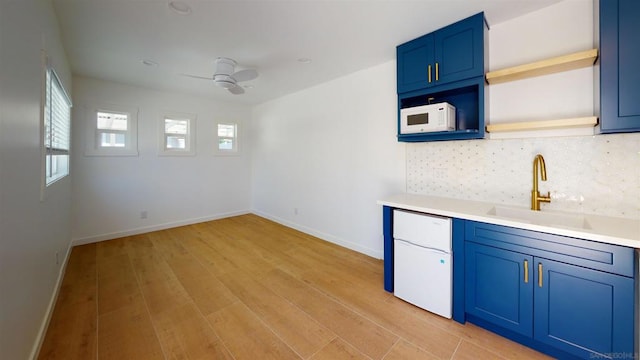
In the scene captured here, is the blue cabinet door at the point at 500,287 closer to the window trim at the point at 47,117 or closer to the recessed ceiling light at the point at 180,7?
the recessed ceiling light at the point at 180,7

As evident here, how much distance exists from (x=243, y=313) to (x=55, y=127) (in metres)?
2.86

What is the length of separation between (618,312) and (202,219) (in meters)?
5.71

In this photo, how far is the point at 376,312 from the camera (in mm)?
2184

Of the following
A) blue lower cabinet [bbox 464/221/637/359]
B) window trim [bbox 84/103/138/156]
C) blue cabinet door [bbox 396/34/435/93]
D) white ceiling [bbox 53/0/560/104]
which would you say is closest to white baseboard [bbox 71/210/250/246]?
window trim [bbox 84/103/138/156]

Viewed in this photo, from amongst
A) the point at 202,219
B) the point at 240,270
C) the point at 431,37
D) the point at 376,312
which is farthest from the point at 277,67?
the point at 202,219

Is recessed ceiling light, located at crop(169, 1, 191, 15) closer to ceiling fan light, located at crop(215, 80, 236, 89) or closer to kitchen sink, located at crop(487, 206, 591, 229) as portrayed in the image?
ceiling fan light, located at crop(215, 80, 236, 89)

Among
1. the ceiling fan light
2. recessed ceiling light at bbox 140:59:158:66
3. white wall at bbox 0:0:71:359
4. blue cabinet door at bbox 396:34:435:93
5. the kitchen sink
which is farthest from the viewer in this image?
recessed ceiling light at bbox 140:59:158:66

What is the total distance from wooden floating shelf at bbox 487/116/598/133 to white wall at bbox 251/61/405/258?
109 cm

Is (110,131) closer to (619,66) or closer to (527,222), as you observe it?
(527,222)

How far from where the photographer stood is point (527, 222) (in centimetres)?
171

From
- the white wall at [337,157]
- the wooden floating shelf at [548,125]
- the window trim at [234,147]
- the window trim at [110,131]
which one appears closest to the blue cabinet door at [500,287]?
the wooden floating shelf at [548,125]

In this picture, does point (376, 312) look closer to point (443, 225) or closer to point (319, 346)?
point (319, 346)

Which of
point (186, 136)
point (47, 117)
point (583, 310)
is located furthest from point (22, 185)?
point (186, 136)

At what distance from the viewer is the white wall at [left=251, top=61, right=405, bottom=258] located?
3.24 m
